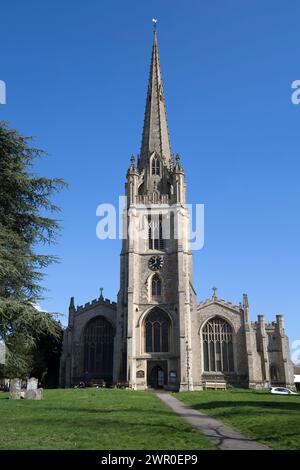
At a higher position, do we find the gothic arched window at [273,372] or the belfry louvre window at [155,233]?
the belfry louvre window at [155,233]

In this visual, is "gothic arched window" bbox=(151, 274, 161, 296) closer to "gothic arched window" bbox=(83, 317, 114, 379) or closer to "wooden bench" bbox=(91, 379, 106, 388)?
"gothic arched window" bbox=(83, 317, 114, 379)

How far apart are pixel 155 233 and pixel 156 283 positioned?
534 cm

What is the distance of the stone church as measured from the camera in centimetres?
4041

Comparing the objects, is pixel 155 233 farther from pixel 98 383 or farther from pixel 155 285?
pixel 98 383

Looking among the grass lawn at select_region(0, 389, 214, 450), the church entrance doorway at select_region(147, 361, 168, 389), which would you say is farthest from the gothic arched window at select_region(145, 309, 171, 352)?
the grass lawn at select_region(0, 389, 214, 450)

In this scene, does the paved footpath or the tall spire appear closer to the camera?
the paved footpath

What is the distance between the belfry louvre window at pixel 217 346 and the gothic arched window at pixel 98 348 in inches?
371

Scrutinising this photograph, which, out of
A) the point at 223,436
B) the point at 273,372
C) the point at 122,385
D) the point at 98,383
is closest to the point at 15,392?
the point at 223,436

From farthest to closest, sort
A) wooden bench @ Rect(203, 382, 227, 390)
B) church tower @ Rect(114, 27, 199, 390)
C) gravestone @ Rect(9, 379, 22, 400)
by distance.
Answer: church tower @ Rect(114, 27, 199, 390)
wooden bench @ Rect(203, 382, 227, 390)
gravestone @ Rect(9, 379, 22, 400)

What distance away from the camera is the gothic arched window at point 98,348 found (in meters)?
44.3

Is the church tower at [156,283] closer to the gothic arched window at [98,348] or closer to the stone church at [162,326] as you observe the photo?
the stone church at [162,326]

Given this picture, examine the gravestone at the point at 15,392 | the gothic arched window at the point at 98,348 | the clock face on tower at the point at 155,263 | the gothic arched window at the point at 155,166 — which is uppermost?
the gothic arched window at the point at 155,166

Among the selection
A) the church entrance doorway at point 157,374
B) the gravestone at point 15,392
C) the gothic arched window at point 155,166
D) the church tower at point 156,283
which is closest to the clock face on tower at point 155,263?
the church tower at point 156,283

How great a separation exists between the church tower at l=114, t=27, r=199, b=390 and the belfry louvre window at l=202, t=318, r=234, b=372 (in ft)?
7.17
